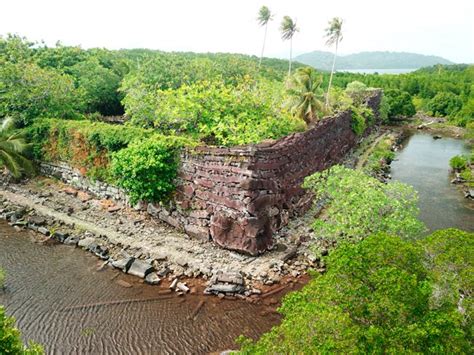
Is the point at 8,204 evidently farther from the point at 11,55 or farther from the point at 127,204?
the point at 11,55

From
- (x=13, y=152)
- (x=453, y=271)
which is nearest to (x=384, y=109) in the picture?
(x=13, y=152)

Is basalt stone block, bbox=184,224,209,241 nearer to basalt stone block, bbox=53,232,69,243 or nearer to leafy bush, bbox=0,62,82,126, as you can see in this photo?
basalt stone block, bbox=53,232,69,243

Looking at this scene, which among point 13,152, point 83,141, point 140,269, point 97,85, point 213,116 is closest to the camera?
point 140,269

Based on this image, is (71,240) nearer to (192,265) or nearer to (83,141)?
(192,265)

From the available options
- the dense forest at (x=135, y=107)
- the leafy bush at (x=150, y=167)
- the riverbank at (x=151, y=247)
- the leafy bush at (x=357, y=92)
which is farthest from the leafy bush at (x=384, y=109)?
the leafy bush at (x=150, y=167)

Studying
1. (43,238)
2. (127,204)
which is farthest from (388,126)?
(43,238)

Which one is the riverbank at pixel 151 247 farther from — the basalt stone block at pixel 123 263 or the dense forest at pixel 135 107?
the dense forest at pixel 135 107
